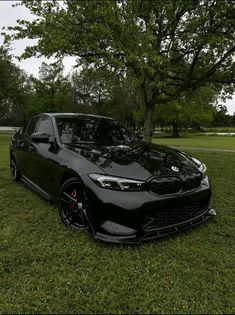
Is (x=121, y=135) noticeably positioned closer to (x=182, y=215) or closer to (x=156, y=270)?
(x=182, y=215)

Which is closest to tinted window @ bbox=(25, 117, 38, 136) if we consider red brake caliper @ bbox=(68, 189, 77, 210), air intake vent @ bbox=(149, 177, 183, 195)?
red brake caliper @ bbox=(68, 189, 77, 210)

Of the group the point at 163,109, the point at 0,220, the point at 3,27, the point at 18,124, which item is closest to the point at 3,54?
the point at 3,27

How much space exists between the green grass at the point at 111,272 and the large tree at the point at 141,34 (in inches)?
166

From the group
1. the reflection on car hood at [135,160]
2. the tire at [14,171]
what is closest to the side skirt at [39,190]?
the tire at [14,171]

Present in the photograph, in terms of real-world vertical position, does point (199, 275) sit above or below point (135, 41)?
below

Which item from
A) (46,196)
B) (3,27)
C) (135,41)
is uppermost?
(3,27)

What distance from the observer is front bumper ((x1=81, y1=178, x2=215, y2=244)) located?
3.06 meters

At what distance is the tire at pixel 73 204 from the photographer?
353 cm

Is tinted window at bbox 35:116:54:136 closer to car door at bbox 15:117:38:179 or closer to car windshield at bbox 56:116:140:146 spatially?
car windshield at bbox 56:116:140:146

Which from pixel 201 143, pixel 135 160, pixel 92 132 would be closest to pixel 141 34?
pixel 92 132

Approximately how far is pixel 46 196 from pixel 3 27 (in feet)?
21.6

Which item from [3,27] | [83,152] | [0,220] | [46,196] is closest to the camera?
[83,152]

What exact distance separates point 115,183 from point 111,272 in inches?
35.7

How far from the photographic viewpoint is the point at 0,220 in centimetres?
410
